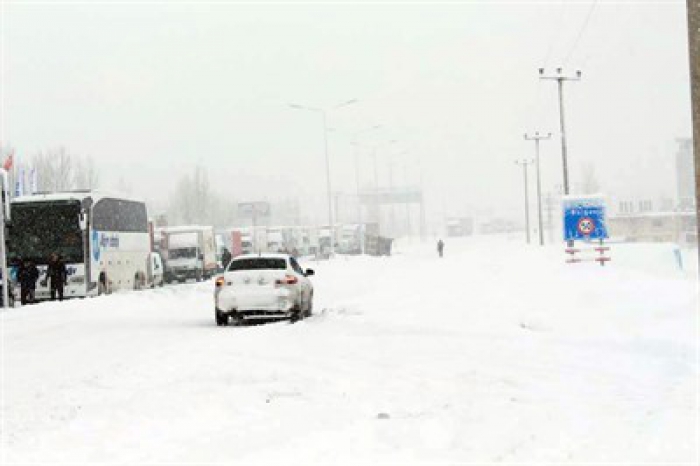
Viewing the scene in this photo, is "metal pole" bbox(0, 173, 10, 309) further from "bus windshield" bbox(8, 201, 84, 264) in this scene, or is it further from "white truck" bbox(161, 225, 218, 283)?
"white truck" bbox(161, 225, 218, 283)

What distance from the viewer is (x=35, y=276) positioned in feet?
100

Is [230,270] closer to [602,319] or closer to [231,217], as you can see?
[602,319]

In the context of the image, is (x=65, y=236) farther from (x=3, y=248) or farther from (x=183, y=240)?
(x=183, y=240)

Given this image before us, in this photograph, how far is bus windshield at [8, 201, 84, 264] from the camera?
1219 inches

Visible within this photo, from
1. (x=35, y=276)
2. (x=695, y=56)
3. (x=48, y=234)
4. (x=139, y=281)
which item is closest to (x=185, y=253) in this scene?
(x=139, y=281)

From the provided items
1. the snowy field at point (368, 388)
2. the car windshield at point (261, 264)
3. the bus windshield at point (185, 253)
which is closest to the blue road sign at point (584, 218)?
the snowy field at point (368, 388)

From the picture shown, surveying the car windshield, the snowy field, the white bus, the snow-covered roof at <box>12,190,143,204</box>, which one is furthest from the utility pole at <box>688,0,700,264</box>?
the snow-covered roof at <box>12,190,143,204</box>

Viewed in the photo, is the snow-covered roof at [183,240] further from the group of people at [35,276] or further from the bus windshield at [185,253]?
the group of people at [35,276]

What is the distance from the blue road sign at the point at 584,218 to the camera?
125 feet

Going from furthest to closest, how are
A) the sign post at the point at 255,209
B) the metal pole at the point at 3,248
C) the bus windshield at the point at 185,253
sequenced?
the sign post at the point at 255,209, the bus windshield at the point at 185,253, the metal pole at the point at 3,248

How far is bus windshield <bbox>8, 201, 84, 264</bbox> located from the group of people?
0.36 meters

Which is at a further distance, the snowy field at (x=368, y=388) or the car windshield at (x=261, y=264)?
the car windshield at (x=261, y=264)

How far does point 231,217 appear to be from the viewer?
16488 centimetres

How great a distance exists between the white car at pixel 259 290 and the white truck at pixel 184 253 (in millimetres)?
36458
